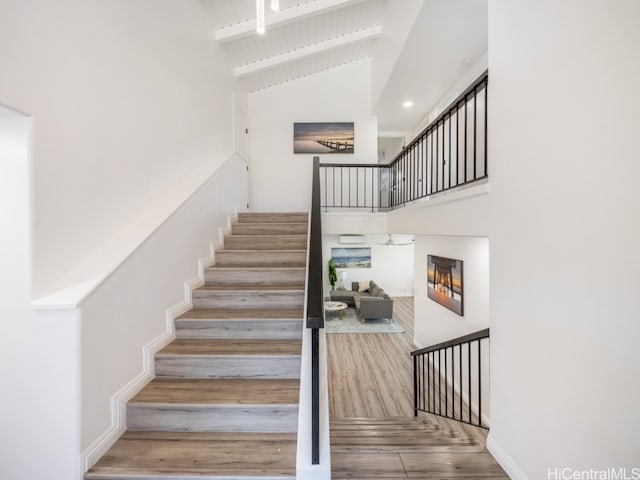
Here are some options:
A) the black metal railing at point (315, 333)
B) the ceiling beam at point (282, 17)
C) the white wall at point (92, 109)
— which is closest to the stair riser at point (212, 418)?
the black metal railing at point (315, 333)

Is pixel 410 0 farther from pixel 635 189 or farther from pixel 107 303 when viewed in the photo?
pixel 107 303

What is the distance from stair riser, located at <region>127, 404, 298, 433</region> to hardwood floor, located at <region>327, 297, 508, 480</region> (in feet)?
2.20

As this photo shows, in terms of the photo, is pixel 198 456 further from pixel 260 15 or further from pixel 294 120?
pixel 294 120

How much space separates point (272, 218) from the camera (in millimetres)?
4703

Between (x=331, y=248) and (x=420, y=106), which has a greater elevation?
(x=420, y=106)

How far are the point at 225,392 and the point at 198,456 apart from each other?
379 mm

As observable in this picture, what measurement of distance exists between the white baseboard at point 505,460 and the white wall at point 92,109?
294 cm

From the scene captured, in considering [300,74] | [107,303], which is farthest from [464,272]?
[300,74]

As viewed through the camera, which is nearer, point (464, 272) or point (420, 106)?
point (464, 272)

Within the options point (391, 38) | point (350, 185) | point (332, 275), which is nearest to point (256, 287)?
point (350, 185)

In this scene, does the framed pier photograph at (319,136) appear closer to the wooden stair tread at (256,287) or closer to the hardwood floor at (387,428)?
the hardwood floor at (387,428)

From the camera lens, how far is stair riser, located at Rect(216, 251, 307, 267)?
3379 millimetres

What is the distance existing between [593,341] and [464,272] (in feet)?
10.4

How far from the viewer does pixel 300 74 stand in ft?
21.9
